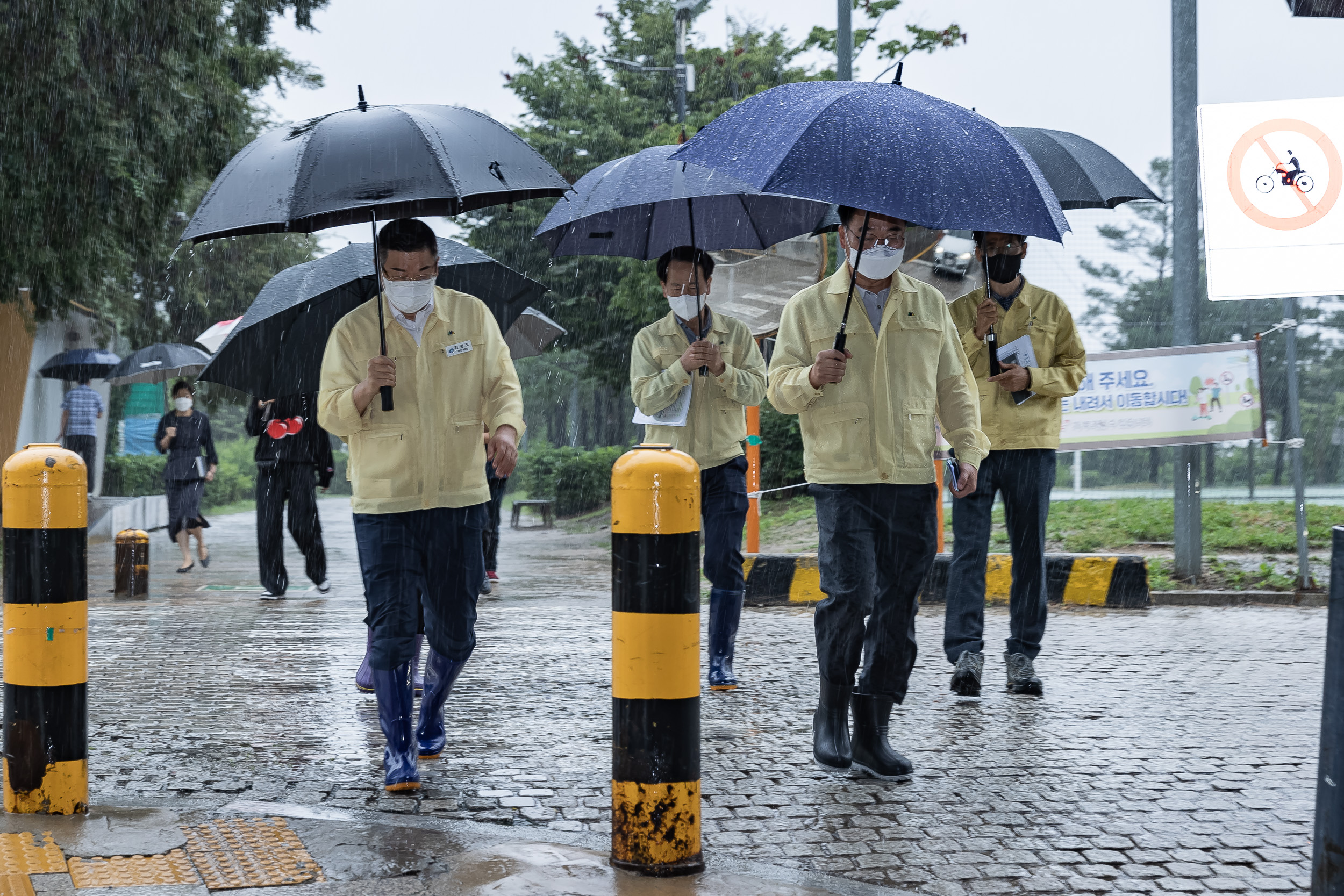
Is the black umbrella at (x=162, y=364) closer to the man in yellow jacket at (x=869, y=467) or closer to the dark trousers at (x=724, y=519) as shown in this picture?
the dark trousers at (x=724, y=519)

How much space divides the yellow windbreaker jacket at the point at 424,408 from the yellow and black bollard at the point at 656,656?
1026 millimetres

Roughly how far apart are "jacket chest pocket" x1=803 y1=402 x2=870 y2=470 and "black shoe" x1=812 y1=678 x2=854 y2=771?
75 cm

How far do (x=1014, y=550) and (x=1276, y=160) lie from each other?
4.86 m

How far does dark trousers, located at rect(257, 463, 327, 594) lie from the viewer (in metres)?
10.1

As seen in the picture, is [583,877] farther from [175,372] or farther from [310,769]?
[175,372]

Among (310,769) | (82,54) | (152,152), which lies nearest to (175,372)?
(152,152)

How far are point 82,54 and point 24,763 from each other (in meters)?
11.5

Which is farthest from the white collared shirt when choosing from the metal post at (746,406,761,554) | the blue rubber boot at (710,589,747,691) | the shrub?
the shrub

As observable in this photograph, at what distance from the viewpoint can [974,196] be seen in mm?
4402

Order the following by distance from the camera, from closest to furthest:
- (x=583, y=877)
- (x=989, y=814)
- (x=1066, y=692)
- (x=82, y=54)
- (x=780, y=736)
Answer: (x=583, y=877)
(x=989, y=814)
(x=780, y=736)
(x=1066, y=692)
(x=82, y=54)

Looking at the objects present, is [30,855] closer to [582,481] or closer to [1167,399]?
[1167,399]

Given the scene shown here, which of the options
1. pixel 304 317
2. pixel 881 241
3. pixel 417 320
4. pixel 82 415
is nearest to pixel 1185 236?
pixel 881 241

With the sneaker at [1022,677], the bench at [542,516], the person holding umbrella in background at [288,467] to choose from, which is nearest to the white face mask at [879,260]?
the sneaker at [1022,677]

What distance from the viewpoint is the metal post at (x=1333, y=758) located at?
2.84 metres
